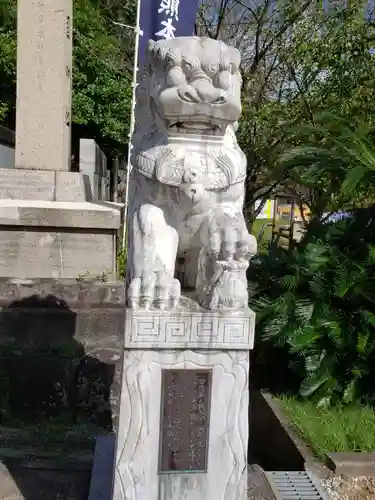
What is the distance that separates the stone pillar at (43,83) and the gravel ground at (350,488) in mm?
4947

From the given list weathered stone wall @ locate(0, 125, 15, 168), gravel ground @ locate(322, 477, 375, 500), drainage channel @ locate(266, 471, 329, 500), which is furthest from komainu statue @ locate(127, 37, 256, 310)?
weathered stone wall @ locate(0, 125, 15, 168)

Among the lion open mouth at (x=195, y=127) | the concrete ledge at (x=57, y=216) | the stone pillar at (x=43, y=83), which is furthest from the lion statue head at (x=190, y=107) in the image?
the stone pillar at (x=43, y=83)

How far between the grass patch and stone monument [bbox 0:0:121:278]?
278cm

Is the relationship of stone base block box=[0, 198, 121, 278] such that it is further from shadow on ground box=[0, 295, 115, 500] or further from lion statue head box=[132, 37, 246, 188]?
lion statue head box=[132, 37, 246, 188]

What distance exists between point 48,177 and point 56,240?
3.54 feet

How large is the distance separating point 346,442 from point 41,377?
2.51 metres

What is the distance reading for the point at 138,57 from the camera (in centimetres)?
731

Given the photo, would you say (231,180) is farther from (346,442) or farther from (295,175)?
(295,175)

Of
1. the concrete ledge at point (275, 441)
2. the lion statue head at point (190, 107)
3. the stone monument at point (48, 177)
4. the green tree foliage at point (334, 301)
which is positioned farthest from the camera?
the stone monument at point (48, 177)

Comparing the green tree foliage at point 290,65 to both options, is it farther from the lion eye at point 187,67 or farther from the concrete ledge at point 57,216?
the lion eye at point 187,67

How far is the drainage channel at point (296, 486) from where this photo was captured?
119 inches

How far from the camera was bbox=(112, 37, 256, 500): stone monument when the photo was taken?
2334 mm

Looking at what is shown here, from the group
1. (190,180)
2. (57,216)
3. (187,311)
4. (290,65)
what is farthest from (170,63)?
(290,65)

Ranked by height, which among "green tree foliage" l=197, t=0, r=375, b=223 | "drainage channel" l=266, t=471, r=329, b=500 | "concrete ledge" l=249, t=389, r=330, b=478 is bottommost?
"concrete ledge" l=249, t=389, r=330, b=478
